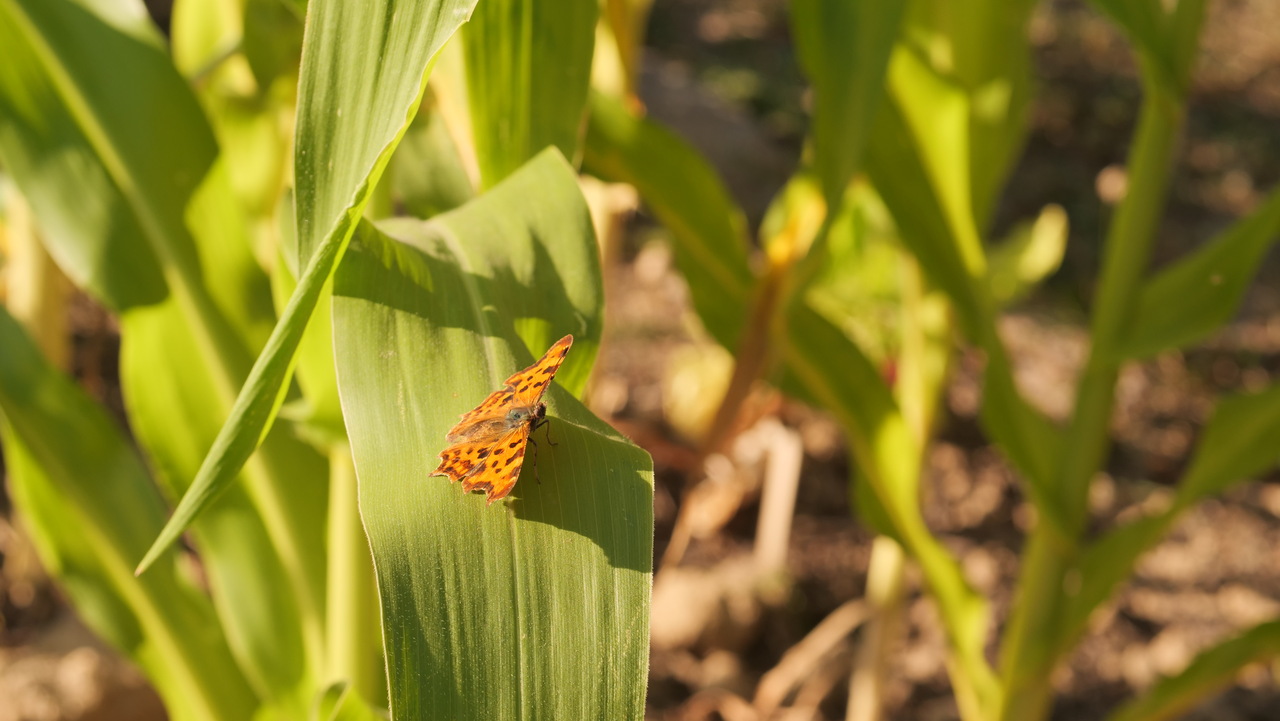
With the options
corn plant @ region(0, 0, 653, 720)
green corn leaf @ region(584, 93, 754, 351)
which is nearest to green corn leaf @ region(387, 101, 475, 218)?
corn plant @ region(0, 0, 653, 720)

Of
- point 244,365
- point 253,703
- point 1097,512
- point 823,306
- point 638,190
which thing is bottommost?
point 1097,512

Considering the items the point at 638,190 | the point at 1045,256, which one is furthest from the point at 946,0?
the point at 1045,256

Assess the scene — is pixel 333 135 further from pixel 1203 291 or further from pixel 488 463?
pixel 1203 291

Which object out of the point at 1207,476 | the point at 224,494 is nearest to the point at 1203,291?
the point at 1207,476

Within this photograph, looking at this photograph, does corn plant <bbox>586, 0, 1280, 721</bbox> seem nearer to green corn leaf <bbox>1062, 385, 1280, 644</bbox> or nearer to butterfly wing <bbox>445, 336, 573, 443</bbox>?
green corn leaf <bbox>1062, 385, 1280, 644</bbox>

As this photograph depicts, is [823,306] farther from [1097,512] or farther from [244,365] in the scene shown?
[244,365]

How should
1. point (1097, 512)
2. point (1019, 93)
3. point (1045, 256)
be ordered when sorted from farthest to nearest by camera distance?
point (1097, 512) < point (1045, 256) < point (1019, 93)

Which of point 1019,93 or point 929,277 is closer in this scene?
point 929,277

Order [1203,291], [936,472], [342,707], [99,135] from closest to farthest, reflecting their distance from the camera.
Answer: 1. [342,707]
2. [99,135]
3. [1203,291]
4. [936,472]
